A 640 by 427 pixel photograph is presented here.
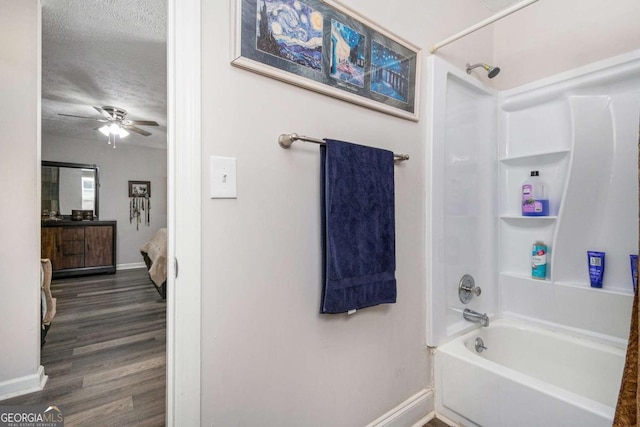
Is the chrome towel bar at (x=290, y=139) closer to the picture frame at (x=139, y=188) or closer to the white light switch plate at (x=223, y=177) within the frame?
the white light switch plate at (x=223, y=177)

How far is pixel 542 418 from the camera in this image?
1.15 metres

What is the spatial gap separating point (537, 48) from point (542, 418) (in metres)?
2.01

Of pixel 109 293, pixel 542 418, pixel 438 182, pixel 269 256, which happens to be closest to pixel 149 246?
pixel 109 293

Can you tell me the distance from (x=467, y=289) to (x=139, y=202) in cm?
585

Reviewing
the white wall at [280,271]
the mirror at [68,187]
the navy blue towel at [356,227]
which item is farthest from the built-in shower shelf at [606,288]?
the mirror at [68,187]

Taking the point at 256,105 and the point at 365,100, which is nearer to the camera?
the point at 256,105

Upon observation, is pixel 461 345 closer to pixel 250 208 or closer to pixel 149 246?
Answer: pixel 250 208

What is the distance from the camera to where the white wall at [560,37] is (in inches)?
59.1

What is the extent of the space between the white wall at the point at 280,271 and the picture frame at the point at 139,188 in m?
5.56

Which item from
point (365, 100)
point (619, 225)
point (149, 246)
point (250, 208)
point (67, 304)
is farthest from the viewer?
point (149, 246)

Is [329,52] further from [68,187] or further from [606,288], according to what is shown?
[68,187]

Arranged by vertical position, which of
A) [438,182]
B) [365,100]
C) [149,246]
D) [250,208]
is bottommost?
[149,246]

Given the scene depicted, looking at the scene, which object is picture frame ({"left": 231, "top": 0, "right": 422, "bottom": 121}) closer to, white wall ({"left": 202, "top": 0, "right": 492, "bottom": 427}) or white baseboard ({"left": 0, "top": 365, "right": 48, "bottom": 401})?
white wall ({"left": 202, "top": 0, "right": 492, "bottom": 427})

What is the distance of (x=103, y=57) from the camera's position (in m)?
2.47
